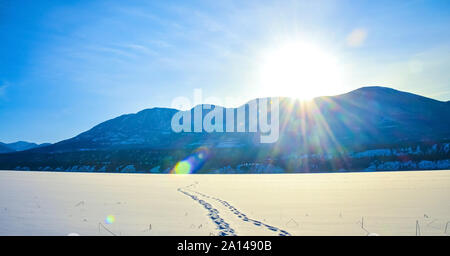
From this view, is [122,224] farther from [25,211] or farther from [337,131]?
[337,131]

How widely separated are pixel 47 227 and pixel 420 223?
16.7m

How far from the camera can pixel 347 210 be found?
54.2 ft

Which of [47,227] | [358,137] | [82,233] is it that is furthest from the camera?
[358,137]

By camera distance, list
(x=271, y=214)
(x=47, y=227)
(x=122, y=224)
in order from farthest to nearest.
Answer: (x=271, y=214)
(x=122, y=224)
(x=47, y=227)

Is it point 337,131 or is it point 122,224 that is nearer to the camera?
point 122,224
